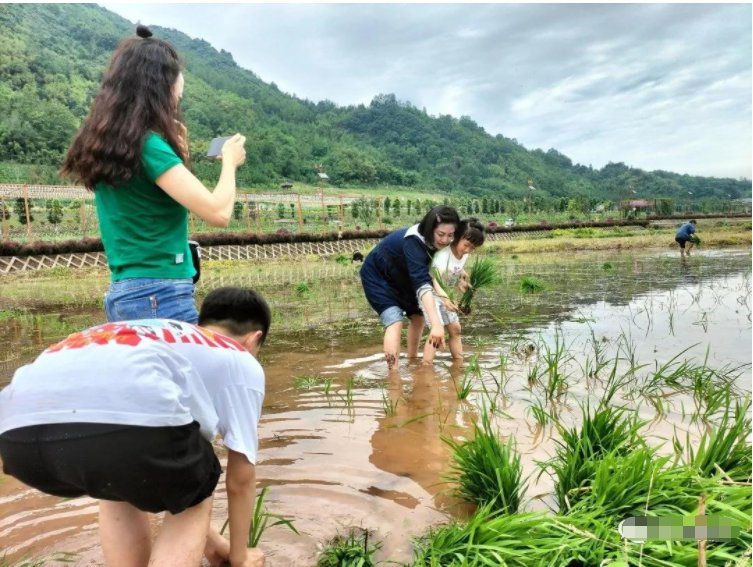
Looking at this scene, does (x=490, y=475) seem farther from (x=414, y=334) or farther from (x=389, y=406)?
(x=414, y=334)

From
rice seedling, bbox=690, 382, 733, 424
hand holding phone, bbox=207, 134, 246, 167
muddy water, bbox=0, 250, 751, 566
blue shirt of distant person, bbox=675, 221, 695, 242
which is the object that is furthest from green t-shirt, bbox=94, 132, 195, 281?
blue shirt of distant person, bbox=675, 221, 695, 242

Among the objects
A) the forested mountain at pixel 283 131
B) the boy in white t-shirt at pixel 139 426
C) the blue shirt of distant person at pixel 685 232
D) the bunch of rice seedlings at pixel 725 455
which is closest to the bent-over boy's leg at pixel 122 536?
the boy in white t-shirt at pixel 139 426

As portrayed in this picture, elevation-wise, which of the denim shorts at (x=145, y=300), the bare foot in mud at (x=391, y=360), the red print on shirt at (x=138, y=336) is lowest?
the bare foot in mud at (x=391, y=360)

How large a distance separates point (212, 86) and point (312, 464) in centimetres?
11243

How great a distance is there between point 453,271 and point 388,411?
1.66 m

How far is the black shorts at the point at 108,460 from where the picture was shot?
127cm

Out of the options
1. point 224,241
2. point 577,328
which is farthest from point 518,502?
point 224,241

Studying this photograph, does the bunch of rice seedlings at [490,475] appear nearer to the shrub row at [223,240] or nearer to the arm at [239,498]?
the arm at [239,498]

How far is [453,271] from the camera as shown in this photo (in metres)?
4.60

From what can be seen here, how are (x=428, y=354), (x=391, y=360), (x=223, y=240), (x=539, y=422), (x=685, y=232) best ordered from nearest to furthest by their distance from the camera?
(x=539, y=422) < (x=391, y=360) < (x=428, y=354) < (x=685, y=232) < (x=223, y=240)

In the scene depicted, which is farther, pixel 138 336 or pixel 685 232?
pixel 685 232

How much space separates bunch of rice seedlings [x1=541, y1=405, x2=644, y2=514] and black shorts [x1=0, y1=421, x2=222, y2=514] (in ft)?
4.11

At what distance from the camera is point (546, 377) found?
408cm

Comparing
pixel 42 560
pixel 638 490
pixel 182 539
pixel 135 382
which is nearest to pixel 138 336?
pixel 135 382
